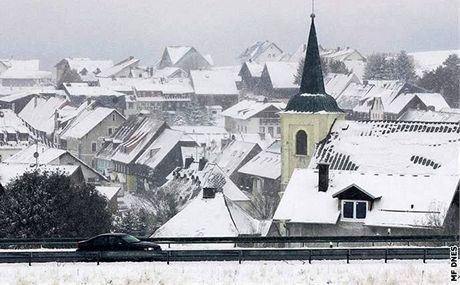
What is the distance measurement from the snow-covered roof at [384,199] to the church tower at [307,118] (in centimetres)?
1672

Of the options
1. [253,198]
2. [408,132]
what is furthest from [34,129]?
[408,132]

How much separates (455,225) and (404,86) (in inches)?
3540

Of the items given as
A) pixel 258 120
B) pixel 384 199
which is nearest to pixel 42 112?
pixel 258 120

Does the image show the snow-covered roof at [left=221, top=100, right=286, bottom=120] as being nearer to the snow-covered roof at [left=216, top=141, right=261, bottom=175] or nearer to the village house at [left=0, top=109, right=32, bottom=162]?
the village house at [left=0, top=109, right=32, bottom=162]

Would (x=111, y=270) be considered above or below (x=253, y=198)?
above

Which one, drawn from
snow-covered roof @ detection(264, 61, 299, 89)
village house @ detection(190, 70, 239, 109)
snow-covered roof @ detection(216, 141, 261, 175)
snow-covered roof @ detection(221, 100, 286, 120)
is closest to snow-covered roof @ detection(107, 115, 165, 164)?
snow-covered roof @ detection(216, 141, 261, 175)

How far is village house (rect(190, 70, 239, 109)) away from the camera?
158 meters

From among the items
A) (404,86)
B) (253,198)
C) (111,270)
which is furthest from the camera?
(404,86)

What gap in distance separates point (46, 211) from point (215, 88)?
121769 millimetres

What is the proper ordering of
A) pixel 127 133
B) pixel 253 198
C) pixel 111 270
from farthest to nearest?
pixel 127 133 < pixel 253 198 < pixel 111 270

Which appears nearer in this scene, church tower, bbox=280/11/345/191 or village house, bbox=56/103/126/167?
church tower, bbox=280/11/345/191

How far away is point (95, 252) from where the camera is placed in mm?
22953

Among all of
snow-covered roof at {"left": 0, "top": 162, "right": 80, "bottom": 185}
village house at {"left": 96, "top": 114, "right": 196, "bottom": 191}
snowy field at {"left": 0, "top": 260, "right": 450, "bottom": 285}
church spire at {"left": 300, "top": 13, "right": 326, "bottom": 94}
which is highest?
church spire at {"left": 300, "top": 13, "right": 326, "bottom": 94}

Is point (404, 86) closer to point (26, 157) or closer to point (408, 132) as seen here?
point (26, 157)
